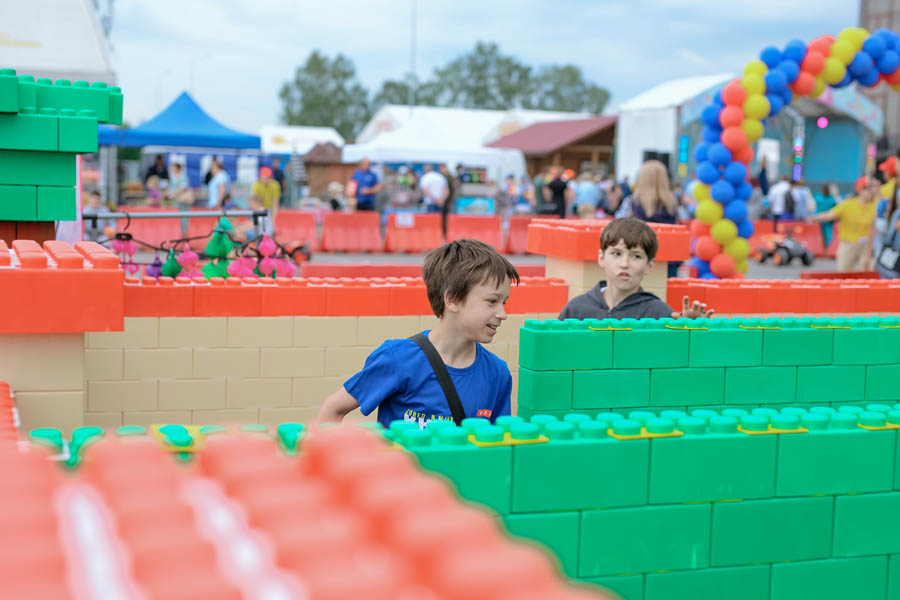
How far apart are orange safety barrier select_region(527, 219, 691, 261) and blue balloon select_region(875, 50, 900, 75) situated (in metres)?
8.26

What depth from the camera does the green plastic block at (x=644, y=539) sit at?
247cm

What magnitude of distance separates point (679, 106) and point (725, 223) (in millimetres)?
15787

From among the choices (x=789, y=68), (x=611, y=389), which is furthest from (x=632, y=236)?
(x=789, y=68)

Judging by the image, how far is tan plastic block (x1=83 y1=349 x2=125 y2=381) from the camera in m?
5.46

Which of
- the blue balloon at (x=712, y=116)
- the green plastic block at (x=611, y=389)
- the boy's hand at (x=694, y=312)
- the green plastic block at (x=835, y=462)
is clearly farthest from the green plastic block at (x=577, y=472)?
the blue balloon at (x=712, y=116)

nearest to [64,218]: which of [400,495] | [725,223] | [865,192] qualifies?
[400,495]

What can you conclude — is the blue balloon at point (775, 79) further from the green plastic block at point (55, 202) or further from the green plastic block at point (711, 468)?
the green plastic block at point (711, 468)

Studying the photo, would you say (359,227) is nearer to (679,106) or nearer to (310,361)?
(679,106)

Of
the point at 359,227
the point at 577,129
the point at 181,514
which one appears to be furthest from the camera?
the point at 577,129

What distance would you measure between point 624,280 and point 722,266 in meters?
8.48

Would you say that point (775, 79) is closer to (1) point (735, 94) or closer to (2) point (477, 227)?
(1) point (735, 94)

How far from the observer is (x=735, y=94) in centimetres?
1290

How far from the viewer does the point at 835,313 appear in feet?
21.8

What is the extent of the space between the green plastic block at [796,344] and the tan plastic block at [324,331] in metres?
2.32
